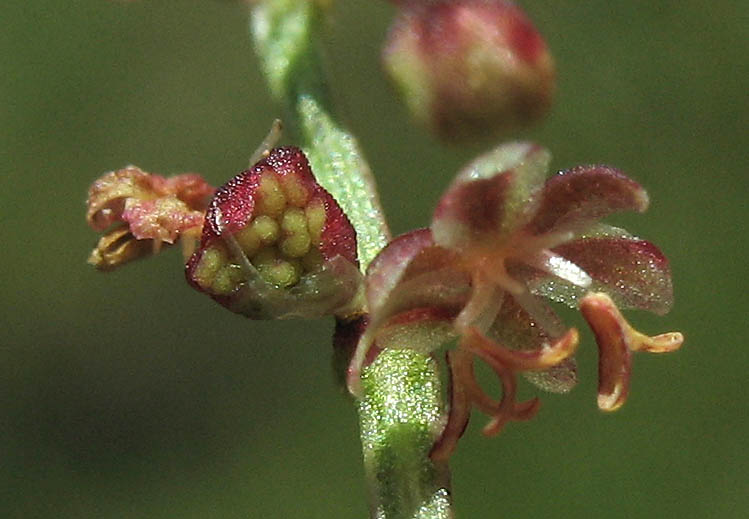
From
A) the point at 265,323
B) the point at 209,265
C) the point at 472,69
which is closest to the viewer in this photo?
the point at 472,69

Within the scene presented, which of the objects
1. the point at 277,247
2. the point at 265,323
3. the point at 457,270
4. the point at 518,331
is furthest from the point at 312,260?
the point at 265,323

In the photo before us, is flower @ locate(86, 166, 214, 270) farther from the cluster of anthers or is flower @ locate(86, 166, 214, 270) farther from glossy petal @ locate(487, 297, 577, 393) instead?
glossy petal @ locate(487, 297, 577, 393)

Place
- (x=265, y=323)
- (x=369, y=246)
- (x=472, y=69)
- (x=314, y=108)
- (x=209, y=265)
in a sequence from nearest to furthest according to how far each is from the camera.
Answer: (x=472, y=69)
(x=209, y=265)
(x=369, y=246)
(x=314, y=108)
(x=265, y=323)

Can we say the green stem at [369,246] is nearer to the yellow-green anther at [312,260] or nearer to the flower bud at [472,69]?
the yellow-green anther at [312,260]

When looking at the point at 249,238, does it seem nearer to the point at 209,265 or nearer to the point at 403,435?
the point at 209,265

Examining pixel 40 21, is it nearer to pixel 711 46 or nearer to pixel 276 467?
pixel 276 467

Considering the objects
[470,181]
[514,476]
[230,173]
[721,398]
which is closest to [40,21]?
[230,173]

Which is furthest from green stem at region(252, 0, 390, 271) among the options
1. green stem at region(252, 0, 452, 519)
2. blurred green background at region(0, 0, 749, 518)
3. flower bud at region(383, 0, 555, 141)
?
blurred green background at region(0, 0, 749, 518)
